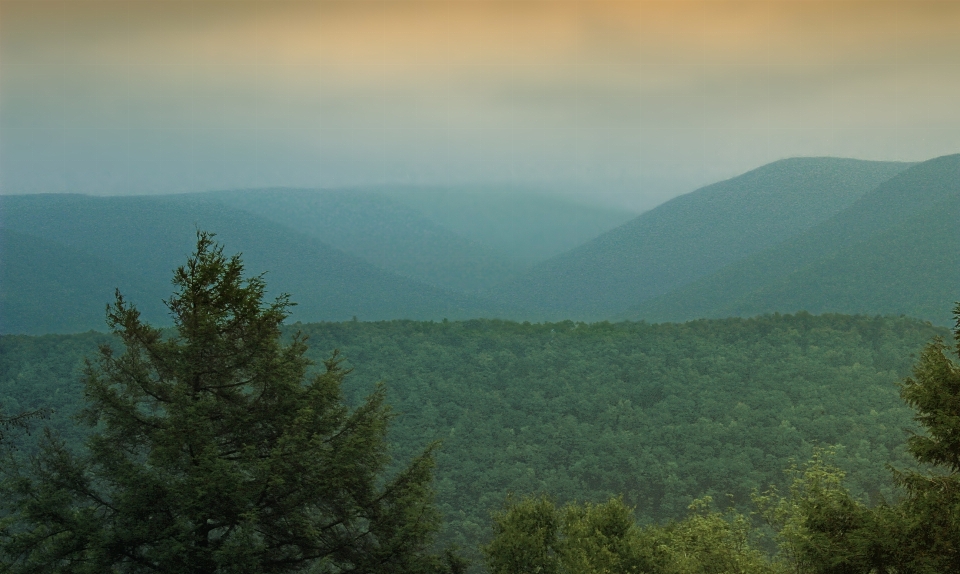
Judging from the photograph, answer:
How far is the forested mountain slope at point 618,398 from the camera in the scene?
266 feet

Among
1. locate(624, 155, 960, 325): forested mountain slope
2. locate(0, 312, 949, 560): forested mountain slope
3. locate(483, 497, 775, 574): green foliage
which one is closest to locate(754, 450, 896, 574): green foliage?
locate(483, 497, 775, 574): green foliage

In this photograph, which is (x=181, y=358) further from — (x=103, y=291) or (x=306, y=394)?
(x=103, y=291)

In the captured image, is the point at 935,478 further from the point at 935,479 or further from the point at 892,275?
the point at 892,275

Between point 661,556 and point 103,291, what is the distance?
19800 centimetres

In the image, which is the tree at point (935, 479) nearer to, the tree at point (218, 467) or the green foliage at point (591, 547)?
the green foliage at point (591, 547)

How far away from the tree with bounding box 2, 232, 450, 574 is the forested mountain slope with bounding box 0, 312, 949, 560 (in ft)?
171

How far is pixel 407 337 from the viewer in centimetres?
12144

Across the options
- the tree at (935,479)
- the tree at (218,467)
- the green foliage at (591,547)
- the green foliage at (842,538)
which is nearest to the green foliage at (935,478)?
the tree at (935,479)

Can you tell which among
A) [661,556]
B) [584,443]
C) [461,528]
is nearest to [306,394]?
[661,556]

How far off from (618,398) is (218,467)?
89522 mm

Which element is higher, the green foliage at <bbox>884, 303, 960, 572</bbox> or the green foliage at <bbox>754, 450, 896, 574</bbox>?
the green foliage at <bbox>884, 303, 960, 572</bbox>

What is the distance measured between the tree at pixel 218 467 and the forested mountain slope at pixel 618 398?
52.0 metres

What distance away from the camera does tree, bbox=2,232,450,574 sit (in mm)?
15891

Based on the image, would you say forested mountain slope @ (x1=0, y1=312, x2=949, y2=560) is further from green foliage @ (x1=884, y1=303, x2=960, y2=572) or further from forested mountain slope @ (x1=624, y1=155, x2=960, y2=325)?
forested mountain slope @ (x1=624, y1=155, x2=960, y2=325)
